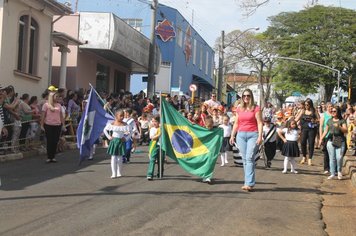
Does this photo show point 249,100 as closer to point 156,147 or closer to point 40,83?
point 156,147

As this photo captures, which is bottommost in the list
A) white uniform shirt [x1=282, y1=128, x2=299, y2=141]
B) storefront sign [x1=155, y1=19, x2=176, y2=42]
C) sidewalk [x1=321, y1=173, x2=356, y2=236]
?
sidewalk [x1=321, y1=173, x2=356, y2=236]

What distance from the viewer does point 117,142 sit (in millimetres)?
11477

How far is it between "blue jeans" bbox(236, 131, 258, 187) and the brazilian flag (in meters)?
0.93

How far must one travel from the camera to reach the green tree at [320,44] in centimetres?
5091

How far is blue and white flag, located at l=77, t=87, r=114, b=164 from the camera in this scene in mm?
13070

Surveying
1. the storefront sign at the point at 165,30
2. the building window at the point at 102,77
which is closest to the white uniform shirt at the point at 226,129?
the building window at the point at 102,77

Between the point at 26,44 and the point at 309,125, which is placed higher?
the point at 26,44

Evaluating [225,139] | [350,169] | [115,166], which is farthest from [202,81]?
[115,166]

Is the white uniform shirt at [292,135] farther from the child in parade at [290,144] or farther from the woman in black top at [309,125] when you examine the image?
the woman in black top at [309,125]

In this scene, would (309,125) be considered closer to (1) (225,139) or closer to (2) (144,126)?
(1) (225,139)

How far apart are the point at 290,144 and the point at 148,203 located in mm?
6106

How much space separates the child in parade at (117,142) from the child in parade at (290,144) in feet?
14.1

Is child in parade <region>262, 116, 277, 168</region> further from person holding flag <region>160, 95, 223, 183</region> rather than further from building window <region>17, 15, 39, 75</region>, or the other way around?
building window <region>17, 15, 39, 75</region>

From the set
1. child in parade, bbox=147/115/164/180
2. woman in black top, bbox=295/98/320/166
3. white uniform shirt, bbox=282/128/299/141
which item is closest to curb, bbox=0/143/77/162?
child in parade, bbox=147/115/164/180
